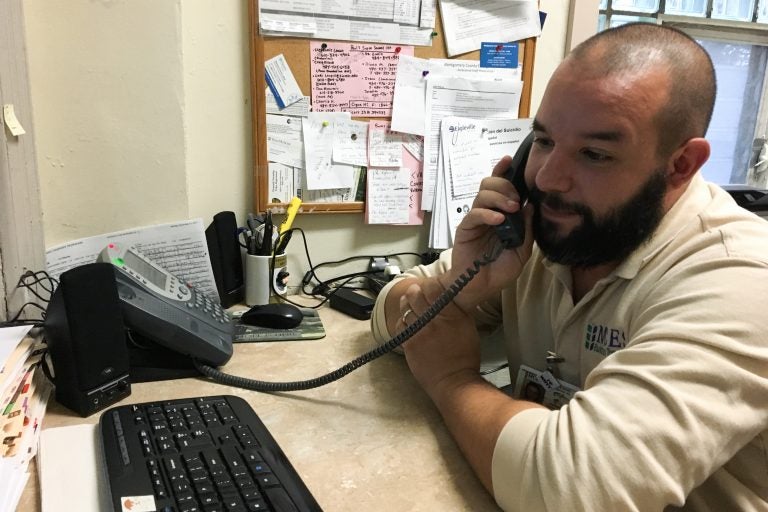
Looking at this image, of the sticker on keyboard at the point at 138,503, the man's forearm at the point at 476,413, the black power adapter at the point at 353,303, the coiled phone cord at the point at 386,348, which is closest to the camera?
the sticker on keyboard at the point at 138,503

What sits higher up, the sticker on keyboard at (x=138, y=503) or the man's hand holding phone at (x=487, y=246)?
the man's hand holding phone at (x=487, y=246)

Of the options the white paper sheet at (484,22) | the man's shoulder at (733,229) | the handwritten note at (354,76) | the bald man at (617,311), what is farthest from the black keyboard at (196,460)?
the white paper sheet at (484,22)

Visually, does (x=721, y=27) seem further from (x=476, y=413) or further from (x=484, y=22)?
(x=476, y=413)

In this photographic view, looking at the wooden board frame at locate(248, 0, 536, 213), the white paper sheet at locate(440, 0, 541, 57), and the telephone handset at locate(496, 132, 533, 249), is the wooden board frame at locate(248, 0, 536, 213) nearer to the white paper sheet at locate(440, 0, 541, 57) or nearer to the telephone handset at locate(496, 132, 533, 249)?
the white paper sheet at locate(440, 0, 541, 57)

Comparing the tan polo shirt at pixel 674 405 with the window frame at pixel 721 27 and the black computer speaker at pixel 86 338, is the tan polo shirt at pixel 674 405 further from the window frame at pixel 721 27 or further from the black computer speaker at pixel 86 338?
the window frame at pixel 721 27

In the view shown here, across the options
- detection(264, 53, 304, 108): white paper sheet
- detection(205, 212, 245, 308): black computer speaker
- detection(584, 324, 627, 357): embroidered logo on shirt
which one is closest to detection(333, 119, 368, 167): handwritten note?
detection(264, 53, 304, 108): white paper sheet

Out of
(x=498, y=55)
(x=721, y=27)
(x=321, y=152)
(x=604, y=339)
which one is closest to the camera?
(x=604, y=339)

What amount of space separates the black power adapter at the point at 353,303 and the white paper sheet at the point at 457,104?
0.33 metres

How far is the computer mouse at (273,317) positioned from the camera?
1.18 metres

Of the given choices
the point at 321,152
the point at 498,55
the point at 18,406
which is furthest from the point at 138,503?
the point at 498,55

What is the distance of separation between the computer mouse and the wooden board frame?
30 cm

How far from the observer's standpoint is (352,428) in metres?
0.83

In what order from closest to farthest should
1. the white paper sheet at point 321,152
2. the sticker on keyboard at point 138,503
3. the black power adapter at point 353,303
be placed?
the sticker on keyboard at point 138,503
the black power adapter at point 353,303
the white paper sheet at point 321,152

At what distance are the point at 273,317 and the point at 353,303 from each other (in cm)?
20
